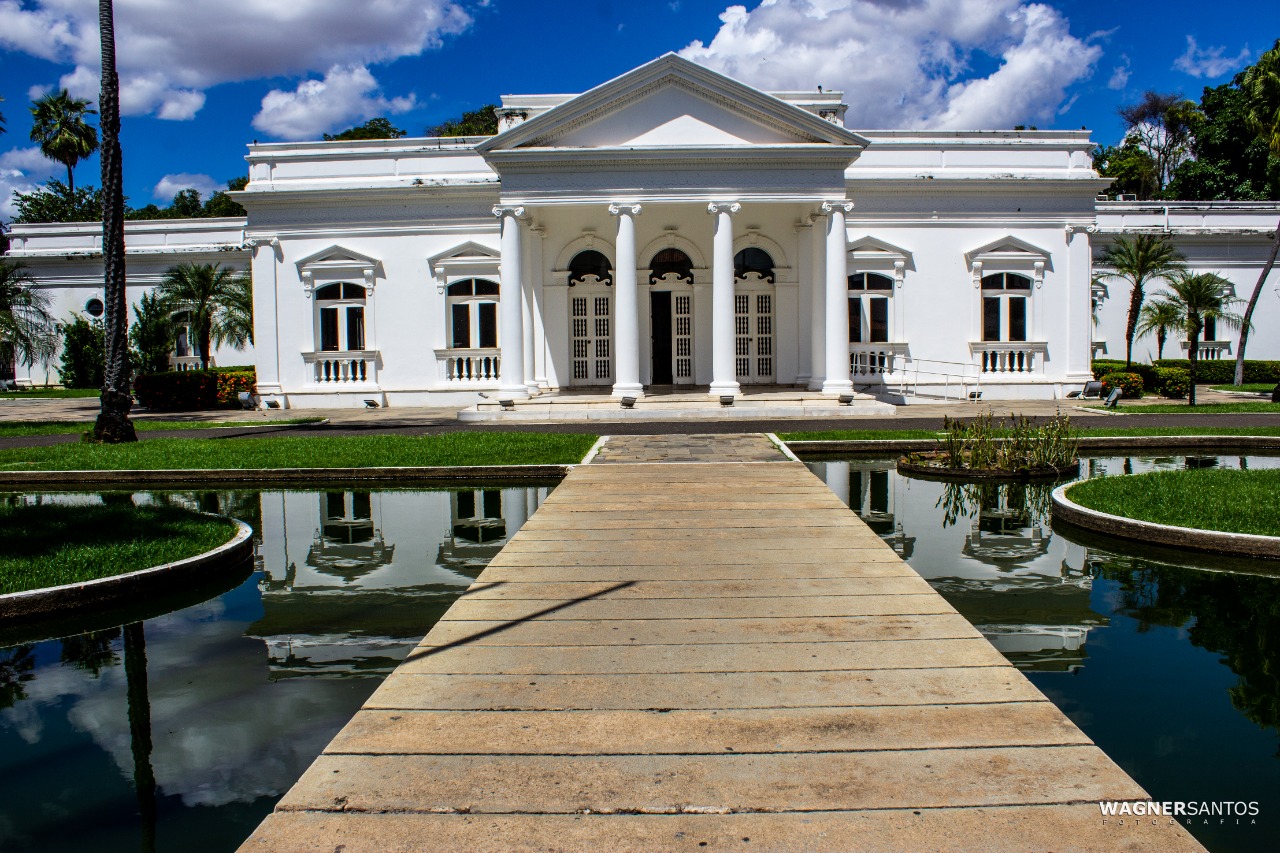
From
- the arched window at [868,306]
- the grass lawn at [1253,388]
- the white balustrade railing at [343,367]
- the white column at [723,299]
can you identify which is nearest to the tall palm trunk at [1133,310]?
the grass lawn at [1253,388]

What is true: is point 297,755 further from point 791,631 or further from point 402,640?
point 791,631

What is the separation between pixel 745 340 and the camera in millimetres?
25719

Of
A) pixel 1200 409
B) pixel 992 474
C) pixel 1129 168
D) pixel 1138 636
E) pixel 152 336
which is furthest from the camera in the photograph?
pixel 1129 168

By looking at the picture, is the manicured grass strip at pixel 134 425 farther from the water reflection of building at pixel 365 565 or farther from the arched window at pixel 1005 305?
the arched window at pixel 1005 305

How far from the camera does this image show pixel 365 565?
7.89 m

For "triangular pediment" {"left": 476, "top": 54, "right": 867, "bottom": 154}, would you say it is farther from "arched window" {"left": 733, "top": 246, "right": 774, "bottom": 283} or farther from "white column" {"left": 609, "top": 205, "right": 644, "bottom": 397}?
"arched window" {"left": 733, "top": 246, "right": 774, "bottom": 283}

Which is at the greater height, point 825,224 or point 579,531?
point 825,224

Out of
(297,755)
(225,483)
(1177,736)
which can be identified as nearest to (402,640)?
(297,755)

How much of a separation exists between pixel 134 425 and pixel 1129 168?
5145 cm

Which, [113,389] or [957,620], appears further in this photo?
[113,389]

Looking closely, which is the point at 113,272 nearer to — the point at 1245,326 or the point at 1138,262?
the point at 1138,262

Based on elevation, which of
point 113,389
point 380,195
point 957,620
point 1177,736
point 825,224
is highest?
point 380,195

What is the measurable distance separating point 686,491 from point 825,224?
13852 mm

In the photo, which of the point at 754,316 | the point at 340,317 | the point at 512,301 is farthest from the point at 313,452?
the point at 754,316
